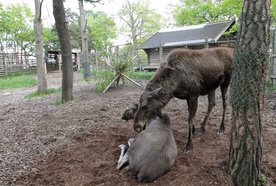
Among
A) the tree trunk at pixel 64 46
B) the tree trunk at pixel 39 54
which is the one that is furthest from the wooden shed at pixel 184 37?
the tree trunk at pixel 64 46

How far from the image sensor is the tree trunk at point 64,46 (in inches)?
288

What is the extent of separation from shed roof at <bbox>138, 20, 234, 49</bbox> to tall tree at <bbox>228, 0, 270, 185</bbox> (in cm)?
1628

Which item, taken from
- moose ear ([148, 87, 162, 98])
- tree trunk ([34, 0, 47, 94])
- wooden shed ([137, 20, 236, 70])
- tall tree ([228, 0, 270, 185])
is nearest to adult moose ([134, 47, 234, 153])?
moose ear ([148, 87, 162, 98])

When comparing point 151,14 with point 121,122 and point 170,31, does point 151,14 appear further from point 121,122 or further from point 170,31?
point 121,122

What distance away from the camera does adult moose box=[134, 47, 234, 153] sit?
3588mm

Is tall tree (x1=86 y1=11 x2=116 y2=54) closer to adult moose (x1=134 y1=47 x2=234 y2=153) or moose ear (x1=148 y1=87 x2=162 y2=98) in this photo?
adult moose (x1=134 y1=47 x2=234 y2=153)

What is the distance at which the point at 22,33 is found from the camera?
28312 millimetres

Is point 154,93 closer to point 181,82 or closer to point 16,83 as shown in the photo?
point 181,82

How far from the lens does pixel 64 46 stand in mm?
7578

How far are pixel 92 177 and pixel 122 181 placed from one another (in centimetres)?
42

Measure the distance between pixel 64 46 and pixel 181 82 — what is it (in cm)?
512

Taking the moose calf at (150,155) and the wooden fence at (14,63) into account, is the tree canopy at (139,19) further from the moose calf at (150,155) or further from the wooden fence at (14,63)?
the moose calf at (150,155)

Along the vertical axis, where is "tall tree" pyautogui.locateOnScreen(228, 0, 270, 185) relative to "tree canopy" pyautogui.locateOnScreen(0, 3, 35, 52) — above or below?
below

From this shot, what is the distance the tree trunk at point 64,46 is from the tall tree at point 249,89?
6076mm
